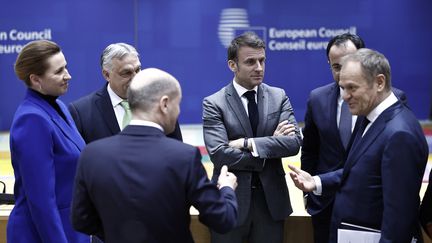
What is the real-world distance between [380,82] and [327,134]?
811 mm

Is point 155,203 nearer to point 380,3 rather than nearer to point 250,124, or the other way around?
point 250,124

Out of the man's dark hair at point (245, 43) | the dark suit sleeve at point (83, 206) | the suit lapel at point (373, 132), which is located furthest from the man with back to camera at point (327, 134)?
the dark suit sleeve at point (83, 206)

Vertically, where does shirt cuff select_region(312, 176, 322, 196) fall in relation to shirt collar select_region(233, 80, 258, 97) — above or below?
below

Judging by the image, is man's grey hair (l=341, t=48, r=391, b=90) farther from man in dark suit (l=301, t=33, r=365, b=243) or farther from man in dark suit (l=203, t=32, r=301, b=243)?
man in dark suit (l=203, t=32, r=301, b=243)

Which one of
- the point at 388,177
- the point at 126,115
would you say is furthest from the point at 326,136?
the point at 126,115

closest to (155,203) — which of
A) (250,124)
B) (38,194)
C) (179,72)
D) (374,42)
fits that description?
(38,194)

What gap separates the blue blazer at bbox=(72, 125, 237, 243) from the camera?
2262 millimetres

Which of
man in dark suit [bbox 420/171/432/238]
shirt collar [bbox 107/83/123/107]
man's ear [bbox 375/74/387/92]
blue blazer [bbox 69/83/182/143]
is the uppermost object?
man's ear [bbox 375/74/387/92]

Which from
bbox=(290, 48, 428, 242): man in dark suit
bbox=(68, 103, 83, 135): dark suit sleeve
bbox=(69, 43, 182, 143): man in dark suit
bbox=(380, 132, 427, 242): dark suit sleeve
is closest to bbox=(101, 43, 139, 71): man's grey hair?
bbox=(69, 43, 182, 143): man in dark suit

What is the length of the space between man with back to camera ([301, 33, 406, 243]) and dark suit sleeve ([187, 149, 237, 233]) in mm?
1225

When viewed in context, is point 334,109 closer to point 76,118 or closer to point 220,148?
point 220,148

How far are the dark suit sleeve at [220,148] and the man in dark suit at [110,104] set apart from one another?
214mm

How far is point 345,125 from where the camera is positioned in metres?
3.46

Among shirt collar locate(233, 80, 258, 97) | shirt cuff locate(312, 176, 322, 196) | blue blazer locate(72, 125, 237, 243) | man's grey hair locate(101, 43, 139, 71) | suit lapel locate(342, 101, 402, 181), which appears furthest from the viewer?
shirt collar locate(233, 80, 258, 97)
